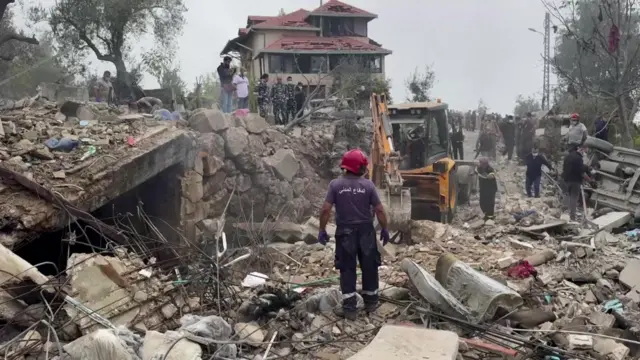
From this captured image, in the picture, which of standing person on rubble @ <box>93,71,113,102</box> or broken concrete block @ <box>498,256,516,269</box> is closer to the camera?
broken concrete block @ <box>498,256,516,269</box>

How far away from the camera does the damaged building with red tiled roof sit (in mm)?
30969

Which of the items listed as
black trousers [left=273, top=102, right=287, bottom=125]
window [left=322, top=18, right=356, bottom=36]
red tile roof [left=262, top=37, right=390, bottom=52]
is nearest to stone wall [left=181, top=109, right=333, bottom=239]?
black trousers [left=273, top=102, right=287, bottom=125]

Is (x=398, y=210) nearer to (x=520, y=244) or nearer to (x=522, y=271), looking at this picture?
(x=520, y=244)

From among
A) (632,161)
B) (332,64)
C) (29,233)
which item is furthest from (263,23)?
(29,233)

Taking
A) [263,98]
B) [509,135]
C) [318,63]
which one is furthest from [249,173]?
[318,63]

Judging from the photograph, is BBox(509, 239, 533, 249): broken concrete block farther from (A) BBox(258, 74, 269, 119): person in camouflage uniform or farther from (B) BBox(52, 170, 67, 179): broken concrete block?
(A) BBox(258, 74, 269, 119): person in camouflage uniform

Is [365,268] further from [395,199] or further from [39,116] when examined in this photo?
[39,116]

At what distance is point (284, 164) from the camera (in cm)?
1181

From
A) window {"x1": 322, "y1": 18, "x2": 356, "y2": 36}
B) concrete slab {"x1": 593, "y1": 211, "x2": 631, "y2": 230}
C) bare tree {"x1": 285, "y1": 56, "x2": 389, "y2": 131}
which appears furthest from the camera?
window {"x1": 322, "y1": 18, "x2": 356, "y2": 36}

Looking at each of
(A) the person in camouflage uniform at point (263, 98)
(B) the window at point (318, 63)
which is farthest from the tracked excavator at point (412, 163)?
(B) the window at point (318, 63)

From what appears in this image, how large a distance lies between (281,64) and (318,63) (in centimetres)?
209

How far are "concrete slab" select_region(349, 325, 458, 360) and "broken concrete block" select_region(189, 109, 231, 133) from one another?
665 cm

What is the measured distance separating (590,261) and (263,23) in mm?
29707

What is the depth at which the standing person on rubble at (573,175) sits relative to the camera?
10141 mm
